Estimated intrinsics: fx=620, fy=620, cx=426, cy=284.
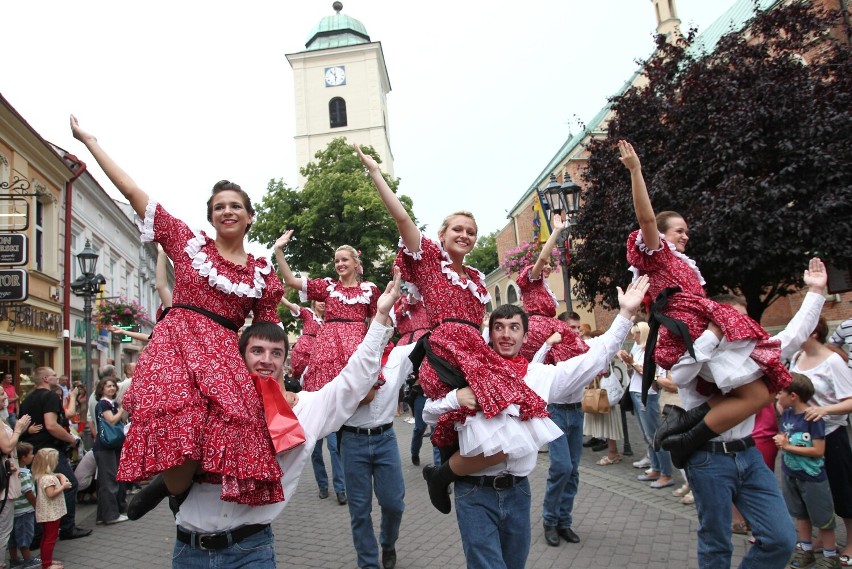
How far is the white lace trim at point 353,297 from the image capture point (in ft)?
20.0

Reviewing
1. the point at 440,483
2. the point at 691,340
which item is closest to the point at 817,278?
Answer: the point at 691,340

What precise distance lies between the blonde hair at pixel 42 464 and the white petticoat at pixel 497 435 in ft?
18.1

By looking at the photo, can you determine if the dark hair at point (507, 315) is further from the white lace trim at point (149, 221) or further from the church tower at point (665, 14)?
the church tower at point (665, 14)

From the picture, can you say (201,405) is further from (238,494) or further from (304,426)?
(304,426)

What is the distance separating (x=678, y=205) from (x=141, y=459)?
1411 centimetres

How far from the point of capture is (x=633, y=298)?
3.71m

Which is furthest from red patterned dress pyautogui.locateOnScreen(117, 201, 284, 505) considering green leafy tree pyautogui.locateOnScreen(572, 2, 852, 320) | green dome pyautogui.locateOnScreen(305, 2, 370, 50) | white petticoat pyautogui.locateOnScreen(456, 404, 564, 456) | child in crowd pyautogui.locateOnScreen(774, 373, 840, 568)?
green dome pyautogui.locateOnScreen(305, 2, 370, 50)

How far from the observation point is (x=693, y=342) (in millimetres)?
3564

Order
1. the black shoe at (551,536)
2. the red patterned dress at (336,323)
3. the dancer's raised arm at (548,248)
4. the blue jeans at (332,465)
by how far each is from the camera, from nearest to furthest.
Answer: the dancer's raised arm at (548,248)
the black shoe at (551,536)
the red patterned dress at (336,323)
the blue jeans at (332,465)

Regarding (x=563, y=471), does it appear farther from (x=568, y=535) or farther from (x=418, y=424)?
(x=418, y=424)

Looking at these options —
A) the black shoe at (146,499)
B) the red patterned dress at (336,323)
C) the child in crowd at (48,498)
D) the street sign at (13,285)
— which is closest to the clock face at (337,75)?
the street sign at (13,285)

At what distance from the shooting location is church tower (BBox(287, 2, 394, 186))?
2002 inches

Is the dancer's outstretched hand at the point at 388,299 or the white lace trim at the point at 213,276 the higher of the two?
the white lace trim at the point at 213,276

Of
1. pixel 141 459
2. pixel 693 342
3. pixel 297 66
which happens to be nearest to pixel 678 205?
pixel 693 342
